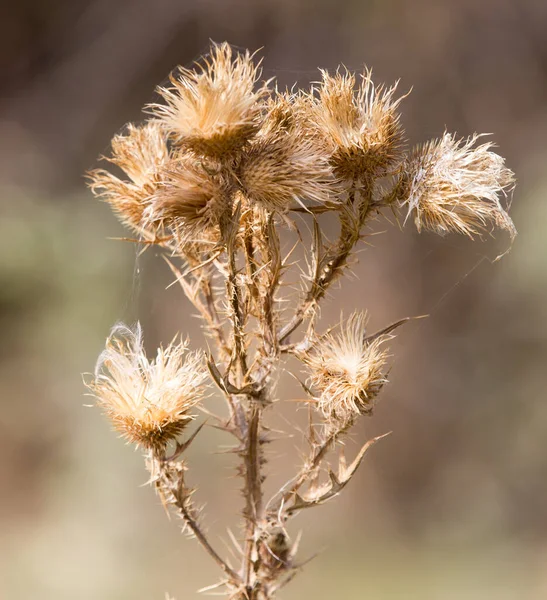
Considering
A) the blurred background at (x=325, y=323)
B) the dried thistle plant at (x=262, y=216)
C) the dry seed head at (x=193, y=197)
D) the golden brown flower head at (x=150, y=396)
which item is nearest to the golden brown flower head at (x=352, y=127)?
the dried thistle plant at (x=262, y=216)

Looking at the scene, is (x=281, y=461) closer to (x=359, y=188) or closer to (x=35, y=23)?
(x=359, y=188)

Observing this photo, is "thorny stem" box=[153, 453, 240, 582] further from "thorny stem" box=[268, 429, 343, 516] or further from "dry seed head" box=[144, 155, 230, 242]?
"dry seed head" box=[144, 155, 230, 242]

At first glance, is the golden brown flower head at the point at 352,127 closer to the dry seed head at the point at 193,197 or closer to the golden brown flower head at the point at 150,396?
the dry seed head at the point at 193,197

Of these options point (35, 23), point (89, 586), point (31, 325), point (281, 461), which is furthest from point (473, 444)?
point (35, 23)

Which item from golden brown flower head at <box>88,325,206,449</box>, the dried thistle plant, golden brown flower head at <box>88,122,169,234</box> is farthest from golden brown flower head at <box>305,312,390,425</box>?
golden brown flower head at <box>88,122,169,234</box>

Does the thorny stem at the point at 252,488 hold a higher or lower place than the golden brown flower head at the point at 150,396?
lower

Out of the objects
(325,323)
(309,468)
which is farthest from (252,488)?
(325,323)
